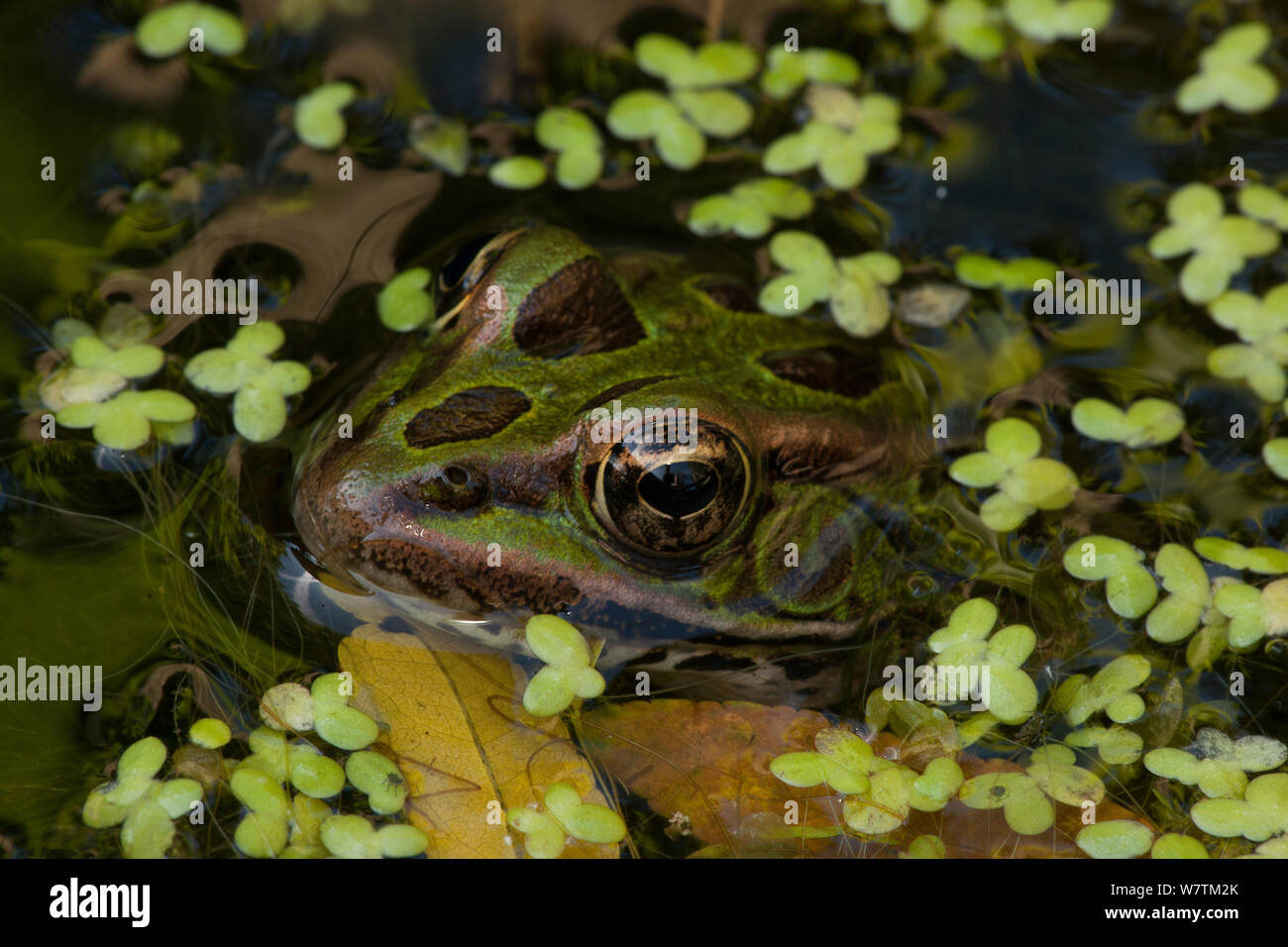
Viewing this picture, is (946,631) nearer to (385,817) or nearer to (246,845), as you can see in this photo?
(385,817)

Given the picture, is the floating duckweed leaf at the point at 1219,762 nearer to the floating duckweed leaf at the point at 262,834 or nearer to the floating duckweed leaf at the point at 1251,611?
the floating duckweed leaf at the point at 1251,611

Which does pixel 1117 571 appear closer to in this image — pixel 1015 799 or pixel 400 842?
pixel 1015 799

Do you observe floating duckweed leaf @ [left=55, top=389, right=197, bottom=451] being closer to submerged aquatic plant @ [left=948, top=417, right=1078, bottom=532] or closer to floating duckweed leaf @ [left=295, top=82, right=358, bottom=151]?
floating duckweed leaf @ [left=295, top=82, right=358, bottom=151]

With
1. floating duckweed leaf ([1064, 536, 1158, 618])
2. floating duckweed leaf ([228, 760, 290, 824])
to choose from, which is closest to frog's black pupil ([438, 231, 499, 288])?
floating duckweed leaf ([228, 760, 290, 824])

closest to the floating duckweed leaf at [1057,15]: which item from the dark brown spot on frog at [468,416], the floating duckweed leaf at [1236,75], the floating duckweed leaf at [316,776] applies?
the floating duckweed leaf at [1236,75]

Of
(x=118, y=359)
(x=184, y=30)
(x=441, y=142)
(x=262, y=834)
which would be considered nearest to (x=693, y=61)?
(x=441, y=142)

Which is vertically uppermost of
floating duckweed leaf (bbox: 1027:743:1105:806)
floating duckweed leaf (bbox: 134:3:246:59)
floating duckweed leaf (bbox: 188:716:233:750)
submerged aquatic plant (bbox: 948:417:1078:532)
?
floating duckweed leaf (bbox: 134:3:246:59)
